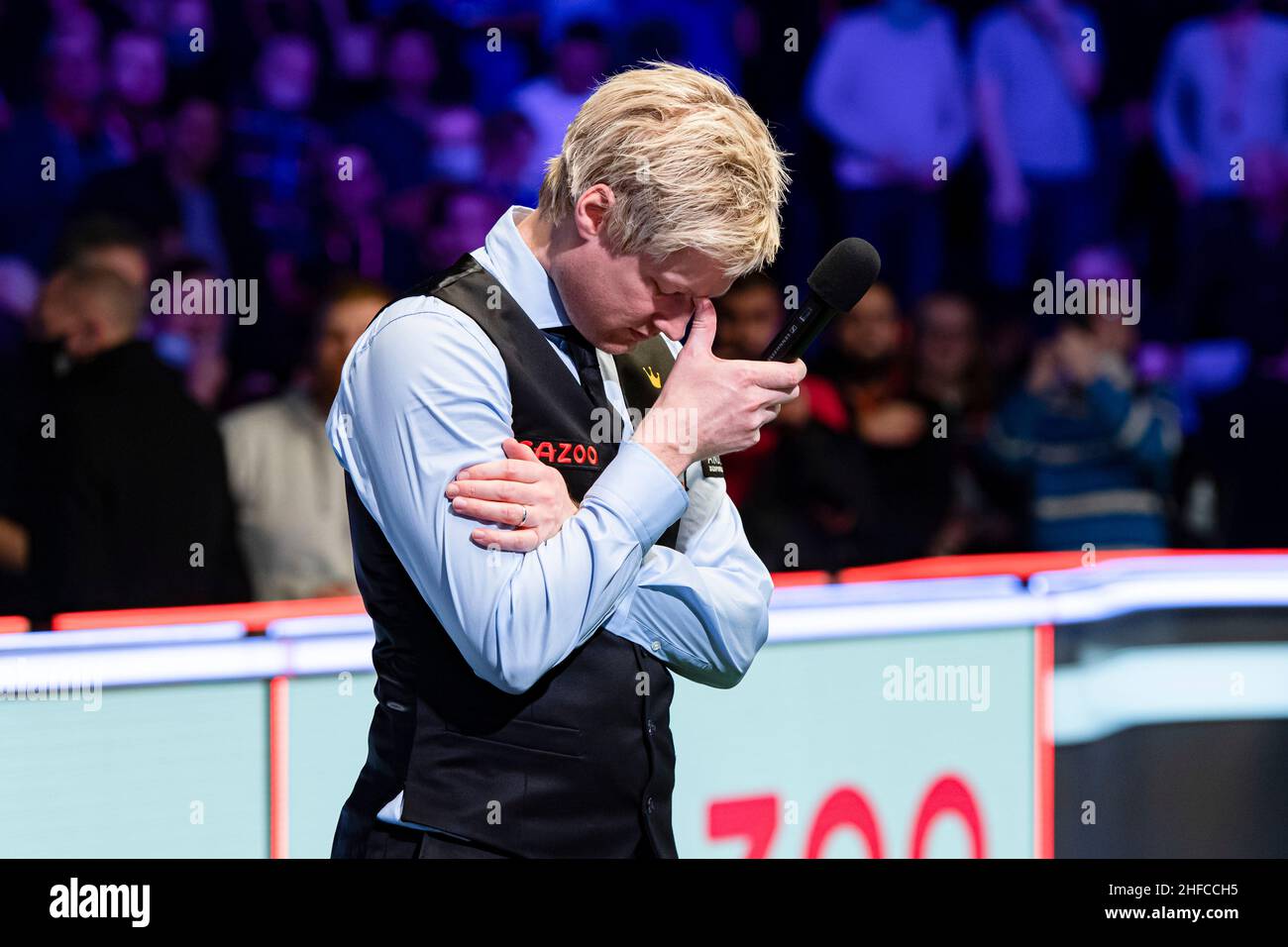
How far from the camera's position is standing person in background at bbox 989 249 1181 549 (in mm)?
4098

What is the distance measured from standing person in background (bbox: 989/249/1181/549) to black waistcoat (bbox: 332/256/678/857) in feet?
8.64

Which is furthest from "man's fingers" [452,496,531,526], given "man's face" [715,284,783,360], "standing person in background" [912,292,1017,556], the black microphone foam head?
"standing person in background" [912,292,1017,556]

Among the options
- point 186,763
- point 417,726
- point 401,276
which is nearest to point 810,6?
point 401,276

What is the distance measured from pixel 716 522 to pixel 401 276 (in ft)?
8.39

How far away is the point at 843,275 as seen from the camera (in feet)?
5.75

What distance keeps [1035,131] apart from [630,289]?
358 centimetres

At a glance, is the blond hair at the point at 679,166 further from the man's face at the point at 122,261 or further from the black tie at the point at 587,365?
the man's face at the point at 122,261

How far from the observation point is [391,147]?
4.48m

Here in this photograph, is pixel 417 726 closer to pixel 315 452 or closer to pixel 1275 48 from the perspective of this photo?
pixel 315 452

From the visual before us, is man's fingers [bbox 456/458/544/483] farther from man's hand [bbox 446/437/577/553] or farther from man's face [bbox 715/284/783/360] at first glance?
man's face [bbox 715/284/783/360]

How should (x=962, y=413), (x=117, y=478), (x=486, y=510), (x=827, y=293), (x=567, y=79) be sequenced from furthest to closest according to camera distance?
(x=567, y=79)
(x=962, y=413)
(x=117, y=478)
(x=827, y=293)
(x=486, y=510)

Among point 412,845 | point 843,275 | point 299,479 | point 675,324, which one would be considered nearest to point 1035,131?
point 299,479

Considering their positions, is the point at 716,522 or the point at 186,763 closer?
the point at 716,522

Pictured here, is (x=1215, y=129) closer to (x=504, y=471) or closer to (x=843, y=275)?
(x=843, y=275)
